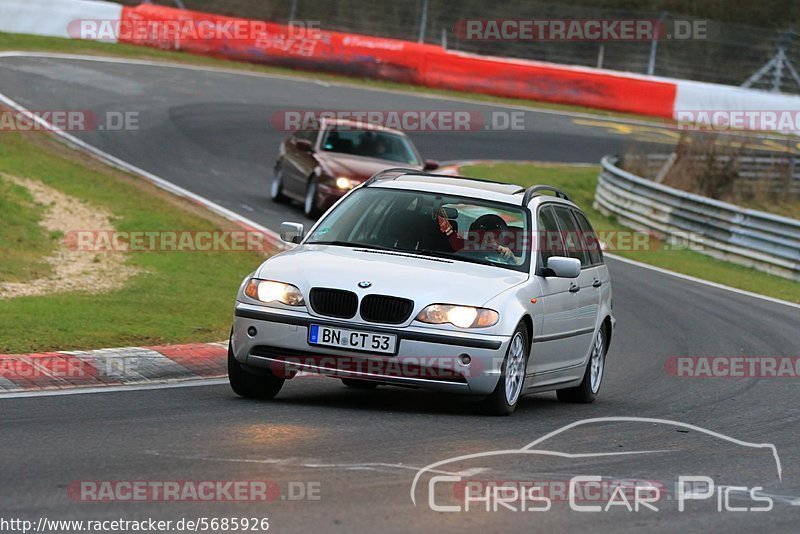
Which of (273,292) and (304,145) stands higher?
(273,292)

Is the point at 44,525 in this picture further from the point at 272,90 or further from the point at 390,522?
the point at 272,90

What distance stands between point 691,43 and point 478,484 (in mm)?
35752

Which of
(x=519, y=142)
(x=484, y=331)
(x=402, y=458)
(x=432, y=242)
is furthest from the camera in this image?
(x=519, y=142)

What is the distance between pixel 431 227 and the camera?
1025 cm

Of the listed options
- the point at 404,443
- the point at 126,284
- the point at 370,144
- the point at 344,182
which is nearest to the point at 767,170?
the point at 370,144

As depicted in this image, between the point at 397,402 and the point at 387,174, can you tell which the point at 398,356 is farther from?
the point at 387,174

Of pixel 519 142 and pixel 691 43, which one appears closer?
pixel 519 142

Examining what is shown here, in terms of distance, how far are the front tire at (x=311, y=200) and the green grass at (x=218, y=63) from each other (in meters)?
15.2

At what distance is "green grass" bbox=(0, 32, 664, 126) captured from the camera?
36156mm

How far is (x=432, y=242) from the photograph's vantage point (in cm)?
1016

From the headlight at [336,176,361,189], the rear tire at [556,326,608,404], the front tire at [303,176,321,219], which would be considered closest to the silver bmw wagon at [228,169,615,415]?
the rear tire at [556,326,608,404]

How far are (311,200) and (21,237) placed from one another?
6424 millimetres

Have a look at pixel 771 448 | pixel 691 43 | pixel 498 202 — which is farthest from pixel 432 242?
pixel 691 43

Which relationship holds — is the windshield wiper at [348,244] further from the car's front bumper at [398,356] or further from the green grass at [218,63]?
the green grass at [218,63]
